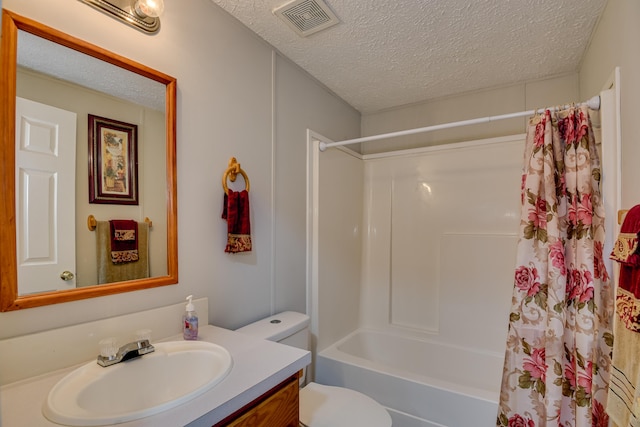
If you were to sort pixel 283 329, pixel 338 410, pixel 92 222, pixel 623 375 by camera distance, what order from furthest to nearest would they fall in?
pixel 283 329 < pixel 338 410 < pixel 92 222 < pixel 623 375

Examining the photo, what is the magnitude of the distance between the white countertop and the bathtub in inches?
38.6

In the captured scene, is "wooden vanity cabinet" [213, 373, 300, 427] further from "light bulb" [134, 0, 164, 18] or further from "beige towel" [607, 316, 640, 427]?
"light bulb" [134, 0, 164, 18]

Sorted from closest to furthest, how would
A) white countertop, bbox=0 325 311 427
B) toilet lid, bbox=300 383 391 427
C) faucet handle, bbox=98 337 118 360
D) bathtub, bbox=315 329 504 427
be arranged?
white countertop, bbox=0 325 311 427 → faucet handle, bbox=98 337 118 360 → toilet lid, bbox=300 383 391 427 → bathtub, bbox=315 329 504 427

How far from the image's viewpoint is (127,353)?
3.43 ft

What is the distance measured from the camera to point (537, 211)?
1.45 meters

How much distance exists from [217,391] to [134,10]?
4.50 ft

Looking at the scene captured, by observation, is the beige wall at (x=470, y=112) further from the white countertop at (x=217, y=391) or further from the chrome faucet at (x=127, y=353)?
the chrome faucet at (x=127, y=353)

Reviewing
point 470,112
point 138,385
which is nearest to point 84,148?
point 138,385

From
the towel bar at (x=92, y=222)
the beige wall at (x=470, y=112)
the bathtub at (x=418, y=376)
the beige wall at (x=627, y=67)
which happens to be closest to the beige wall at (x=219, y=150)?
the towel bar at (x=92, y=222)

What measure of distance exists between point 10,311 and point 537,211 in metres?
1.96

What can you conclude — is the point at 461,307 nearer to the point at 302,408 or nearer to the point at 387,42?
the point at 302,408

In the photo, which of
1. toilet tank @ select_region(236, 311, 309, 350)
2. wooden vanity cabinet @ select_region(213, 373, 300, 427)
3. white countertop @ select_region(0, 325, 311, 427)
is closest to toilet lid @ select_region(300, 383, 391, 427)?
toilet tank @ select_region(236, 311, 309, 350)

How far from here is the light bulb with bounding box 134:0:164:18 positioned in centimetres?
118

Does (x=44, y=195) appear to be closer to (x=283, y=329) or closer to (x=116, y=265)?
(x=116, y=265)
